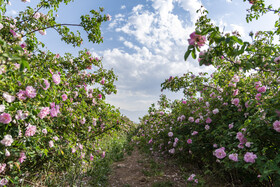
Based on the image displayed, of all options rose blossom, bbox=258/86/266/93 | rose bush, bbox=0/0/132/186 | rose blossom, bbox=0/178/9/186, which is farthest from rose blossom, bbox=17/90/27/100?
rose blossom, bbox=258/86/266/93

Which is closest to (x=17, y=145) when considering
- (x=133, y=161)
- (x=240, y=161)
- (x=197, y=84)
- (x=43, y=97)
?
(x=43, y=97)

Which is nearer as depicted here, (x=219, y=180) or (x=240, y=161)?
(x=240, y=161)

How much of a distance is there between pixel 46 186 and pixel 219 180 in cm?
309

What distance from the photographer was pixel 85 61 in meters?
4.26

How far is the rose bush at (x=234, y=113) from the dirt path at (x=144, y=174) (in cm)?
55

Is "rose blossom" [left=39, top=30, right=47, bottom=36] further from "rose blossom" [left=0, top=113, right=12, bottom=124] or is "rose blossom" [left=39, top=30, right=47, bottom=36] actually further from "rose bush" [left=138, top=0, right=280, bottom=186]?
"rose bush" [left=138, top=0, right=280, bottom=186]

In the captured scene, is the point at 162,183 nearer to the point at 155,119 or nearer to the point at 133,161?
the point at 133,161

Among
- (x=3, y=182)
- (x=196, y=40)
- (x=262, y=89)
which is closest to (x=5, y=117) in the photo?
(x=3, y=182)

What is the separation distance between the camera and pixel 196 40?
58.9 inches

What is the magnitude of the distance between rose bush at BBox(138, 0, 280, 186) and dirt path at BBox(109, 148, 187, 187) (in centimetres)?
55

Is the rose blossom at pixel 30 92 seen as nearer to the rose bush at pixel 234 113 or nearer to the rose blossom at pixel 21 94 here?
the rose blossom at pixel 21 94

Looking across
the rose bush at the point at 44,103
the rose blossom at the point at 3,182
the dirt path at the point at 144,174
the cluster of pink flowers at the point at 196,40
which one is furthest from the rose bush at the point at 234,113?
the rose blossom at the point at 3,182

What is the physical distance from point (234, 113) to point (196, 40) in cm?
190

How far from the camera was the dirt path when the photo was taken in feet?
10.7
